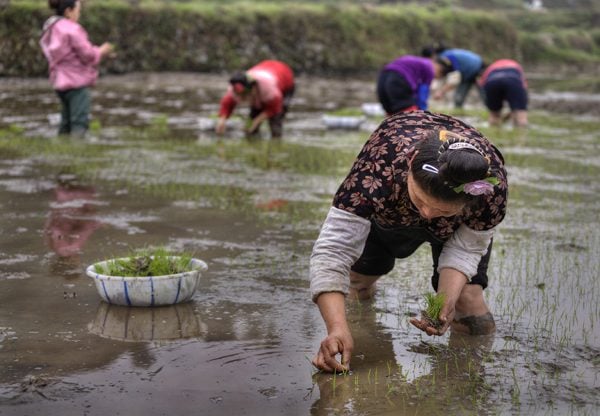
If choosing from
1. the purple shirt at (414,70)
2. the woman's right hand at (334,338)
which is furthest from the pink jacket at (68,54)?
the woman's right hand at (334,338)

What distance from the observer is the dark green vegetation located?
2314 centimetres

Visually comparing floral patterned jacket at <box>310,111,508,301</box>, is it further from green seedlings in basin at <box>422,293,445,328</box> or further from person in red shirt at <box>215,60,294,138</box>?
person in red shirt at <box>215,60,294,138</box>

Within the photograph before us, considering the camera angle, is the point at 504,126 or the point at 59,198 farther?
the point at 504,126

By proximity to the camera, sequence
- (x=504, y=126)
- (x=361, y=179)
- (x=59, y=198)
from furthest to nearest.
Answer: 1. (x=504, y=126)
2. (x=59, y=198)
3. (x=361, y=179)

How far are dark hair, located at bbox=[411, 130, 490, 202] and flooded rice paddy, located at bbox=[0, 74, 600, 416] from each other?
0.90 meters

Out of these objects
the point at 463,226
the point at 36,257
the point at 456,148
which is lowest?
the point at 36,257

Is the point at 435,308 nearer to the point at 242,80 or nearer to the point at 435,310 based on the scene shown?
the point at 435,310

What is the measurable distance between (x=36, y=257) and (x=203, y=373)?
98.6 inches

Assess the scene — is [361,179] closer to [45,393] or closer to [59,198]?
[45,393]

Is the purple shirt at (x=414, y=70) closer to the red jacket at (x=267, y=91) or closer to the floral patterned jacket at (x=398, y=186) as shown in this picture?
the red jacket at (x=267, y=91)

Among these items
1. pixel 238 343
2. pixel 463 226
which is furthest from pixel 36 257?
pixel 463 226

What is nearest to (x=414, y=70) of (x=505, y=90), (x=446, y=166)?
(x=505, y=90)

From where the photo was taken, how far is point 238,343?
15.8 feet

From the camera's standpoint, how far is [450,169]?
3.80 meters
